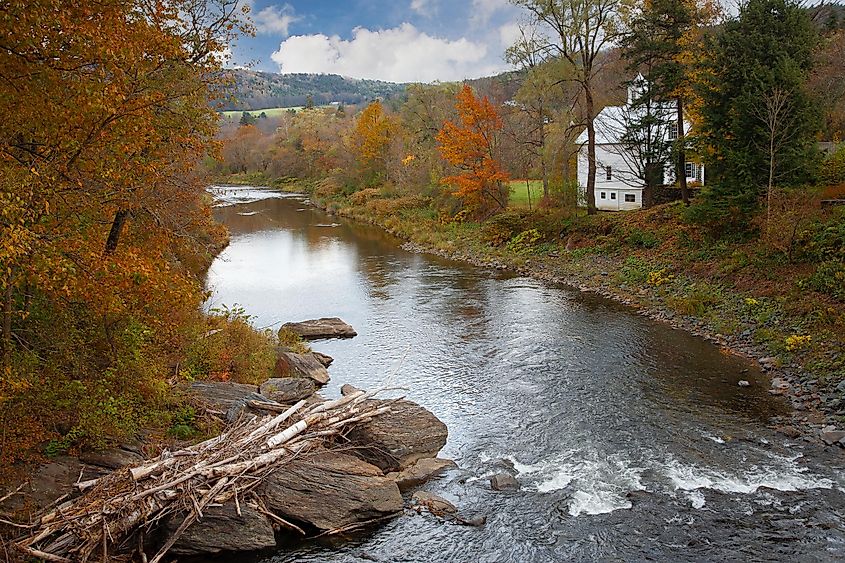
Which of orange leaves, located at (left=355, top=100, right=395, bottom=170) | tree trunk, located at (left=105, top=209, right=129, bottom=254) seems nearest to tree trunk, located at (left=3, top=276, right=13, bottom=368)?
tree trunk, located at (left=105, top=209, right=129, bottom=254)

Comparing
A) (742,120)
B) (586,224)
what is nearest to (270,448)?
(742,120)

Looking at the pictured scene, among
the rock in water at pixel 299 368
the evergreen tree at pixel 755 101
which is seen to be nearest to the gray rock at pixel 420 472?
the rock in water at pixel 299 368

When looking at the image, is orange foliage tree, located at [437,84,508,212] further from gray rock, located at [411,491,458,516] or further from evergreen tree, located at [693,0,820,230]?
gray rock, located at [411,491,458,516]

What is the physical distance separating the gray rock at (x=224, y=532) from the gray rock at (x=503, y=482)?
3892 millimetres

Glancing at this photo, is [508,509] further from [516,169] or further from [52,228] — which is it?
[516,169]

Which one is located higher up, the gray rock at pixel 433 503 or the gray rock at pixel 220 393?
the gray rock at pixel 220 393

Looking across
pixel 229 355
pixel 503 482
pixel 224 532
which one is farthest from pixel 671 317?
pixel 224 532

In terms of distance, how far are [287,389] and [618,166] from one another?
3001 cm

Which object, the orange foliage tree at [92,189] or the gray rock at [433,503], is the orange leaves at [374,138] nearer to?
the orange foliage tree at [92,189]

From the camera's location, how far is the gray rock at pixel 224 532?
9391 millimetres

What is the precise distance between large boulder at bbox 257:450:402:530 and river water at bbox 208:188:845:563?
407 mm

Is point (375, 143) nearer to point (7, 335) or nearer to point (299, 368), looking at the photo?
point (299, 368)

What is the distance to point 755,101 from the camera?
21.8 meters

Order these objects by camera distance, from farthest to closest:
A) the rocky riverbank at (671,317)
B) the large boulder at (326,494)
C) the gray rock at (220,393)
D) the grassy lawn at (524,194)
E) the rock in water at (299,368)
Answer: the grassy lawn at (524,194)
the rock in water at (299,368)
the gray rock at (220,393)
the rocky riverbank at (671,317)
the large boulder at (326,494)
